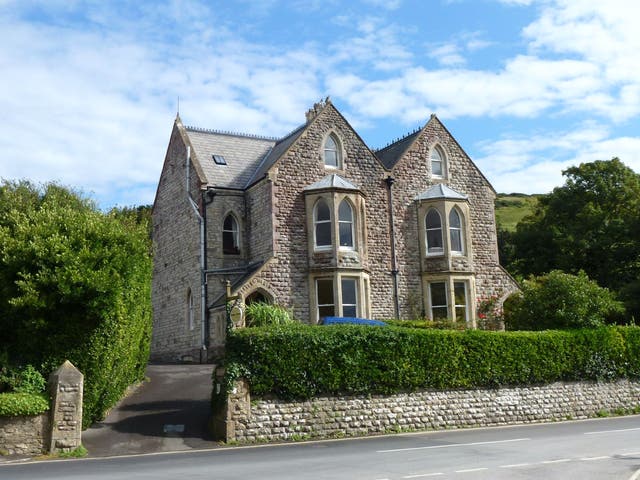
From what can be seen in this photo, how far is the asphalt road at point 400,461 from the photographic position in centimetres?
1261

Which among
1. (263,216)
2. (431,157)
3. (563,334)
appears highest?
(431,157)

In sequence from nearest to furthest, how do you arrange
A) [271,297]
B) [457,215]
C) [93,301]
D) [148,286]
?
1. [93,301]
2. [148,286]
3. [271,297]
4. [457,215]

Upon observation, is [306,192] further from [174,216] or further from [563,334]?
[563,334]

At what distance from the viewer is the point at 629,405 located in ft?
82.7

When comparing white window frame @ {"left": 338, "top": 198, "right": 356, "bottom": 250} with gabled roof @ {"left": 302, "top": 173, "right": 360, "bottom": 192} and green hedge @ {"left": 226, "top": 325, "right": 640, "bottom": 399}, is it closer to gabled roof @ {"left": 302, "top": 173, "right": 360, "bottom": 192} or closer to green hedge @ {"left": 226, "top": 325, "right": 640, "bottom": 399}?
gabled roof @ {"left": 302, "top": 173, "right": 360, "bottom": 192}

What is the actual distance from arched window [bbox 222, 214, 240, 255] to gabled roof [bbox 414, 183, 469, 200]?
27.5 ft

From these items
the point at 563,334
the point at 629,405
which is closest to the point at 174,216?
the point at 563,334

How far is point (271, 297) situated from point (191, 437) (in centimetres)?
1059

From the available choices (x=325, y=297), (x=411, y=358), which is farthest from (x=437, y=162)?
(x=411, y=358)

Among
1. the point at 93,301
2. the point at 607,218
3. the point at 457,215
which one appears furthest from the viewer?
the point at 607,218

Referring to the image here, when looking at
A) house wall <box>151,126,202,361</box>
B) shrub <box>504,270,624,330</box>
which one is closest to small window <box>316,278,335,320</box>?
house wall <box>151,126,202,361</box>

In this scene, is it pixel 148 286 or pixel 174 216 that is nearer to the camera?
pixel 148 286

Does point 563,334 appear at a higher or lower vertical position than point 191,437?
higher

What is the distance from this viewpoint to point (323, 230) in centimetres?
2991
